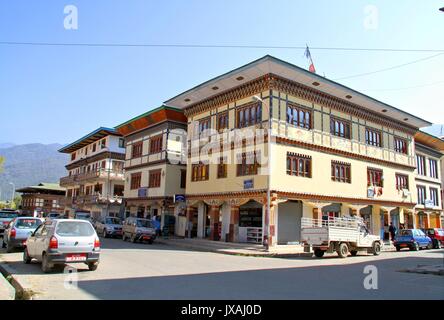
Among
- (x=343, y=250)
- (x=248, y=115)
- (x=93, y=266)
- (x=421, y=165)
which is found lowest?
(x=93, y=266)

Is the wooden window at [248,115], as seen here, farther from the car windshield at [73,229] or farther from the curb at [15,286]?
the curb at [15,286]

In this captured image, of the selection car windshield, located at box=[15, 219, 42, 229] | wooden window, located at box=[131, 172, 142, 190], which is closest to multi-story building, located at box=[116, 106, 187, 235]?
wooden window, located at box=[131, 172, 142, 190]

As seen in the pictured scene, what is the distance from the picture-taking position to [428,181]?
4325cm

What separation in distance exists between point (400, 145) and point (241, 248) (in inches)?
867

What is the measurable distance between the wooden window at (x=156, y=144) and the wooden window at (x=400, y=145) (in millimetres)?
22820

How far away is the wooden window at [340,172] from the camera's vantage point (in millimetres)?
29736

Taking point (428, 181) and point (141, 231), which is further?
point (428, 181)

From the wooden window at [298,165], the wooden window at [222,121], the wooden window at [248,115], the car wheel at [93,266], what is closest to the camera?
the car wheel at [93,266]

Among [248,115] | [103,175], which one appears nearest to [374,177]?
[248,115]

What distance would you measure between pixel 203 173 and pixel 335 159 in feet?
34.8

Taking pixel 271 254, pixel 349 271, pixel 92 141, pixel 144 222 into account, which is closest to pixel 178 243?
pixel 144 222

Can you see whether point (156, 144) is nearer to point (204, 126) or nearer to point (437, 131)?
point (204, 126)

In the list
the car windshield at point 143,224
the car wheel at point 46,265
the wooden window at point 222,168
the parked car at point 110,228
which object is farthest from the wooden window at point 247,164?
the car wheel at point 46,265

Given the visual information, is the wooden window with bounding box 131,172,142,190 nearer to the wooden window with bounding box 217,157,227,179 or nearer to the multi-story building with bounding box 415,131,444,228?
the wooden window with bounding box 217,157,227,179
